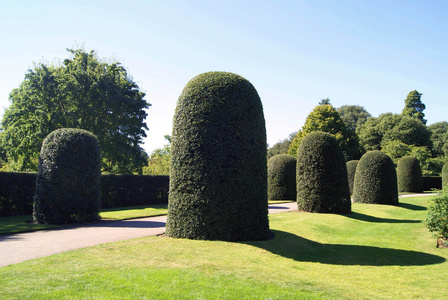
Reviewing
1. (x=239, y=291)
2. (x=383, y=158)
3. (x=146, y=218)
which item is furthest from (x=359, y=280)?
(x=383, y=158)

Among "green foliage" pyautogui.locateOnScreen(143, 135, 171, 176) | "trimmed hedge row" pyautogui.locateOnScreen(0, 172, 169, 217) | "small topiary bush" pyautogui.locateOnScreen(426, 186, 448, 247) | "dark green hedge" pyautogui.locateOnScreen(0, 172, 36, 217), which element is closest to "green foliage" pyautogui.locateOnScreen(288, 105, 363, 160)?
"green foliage" pyautogui.locateOnScreen(143, 135, 171, 176)

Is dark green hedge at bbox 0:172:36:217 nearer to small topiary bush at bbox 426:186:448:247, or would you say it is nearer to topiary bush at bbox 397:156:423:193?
small topiary bush at bbox 426:186:448:247

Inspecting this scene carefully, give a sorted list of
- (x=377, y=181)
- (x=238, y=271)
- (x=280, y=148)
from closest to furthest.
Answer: (x=238, y=271)
(x=377, y=181)
(x=280, y=148)

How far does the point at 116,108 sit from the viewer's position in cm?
2748

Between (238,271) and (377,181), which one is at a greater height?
(377,181)

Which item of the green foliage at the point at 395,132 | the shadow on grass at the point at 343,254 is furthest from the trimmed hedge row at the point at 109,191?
the green foliage at the point at 395,132

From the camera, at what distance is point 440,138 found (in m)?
61.6

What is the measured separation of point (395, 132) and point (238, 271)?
5730 cm

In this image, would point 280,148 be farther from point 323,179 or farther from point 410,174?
point 323,179

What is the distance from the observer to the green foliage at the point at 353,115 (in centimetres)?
7162

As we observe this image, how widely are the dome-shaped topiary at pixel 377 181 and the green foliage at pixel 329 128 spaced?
24.5 meters

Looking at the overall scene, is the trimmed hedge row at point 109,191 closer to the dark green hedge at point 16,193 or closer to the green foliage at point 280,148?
the dark green hedge at point 16,193

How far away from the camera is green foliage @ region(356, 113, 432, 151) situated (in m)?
55.3

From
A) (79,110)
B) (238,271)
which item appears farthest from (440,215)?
(79,110)
